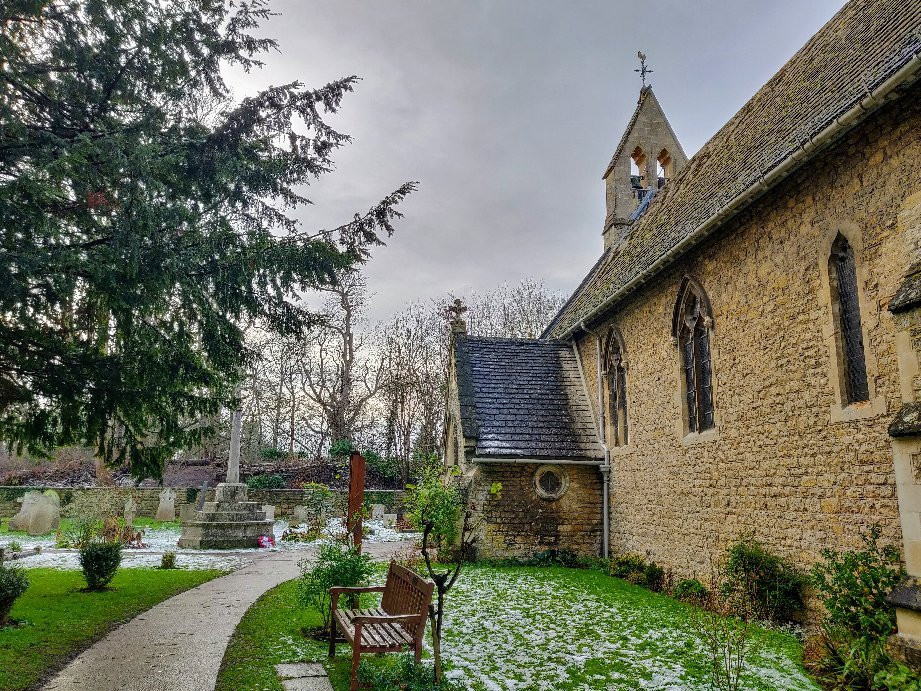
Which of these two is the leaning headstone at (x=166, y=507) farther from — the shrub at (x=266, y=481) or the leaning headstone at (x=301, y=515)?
the leaning headstone at (x=301, y=515)

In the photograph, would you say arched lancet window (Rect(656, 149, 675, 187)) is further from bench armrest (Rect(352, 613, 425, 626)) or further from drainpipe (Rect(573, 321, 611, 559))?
→ bench armrest (Rect(352, 613, 425, 626))

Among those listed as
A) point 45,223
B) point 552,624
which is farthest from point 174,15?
point 552,624

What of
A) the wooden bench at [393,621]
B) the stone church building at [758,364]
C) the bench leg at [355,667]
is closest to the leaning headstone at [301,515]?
the stone church building at [758,364]

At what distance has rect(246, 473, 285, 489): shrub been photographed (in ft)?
92.6

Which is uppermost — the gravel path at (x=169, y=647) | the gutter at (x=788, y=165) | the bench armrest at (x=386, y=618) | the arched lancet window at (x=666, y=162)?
the arched lancet window at (x=666, y=162)

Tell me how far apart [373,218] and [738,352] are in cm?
599

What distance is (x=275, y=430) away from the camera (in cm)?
3781

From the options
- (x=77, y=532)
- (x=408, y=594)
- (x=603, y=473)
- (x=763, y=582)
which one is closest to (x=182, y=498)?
(x=77, y=532)

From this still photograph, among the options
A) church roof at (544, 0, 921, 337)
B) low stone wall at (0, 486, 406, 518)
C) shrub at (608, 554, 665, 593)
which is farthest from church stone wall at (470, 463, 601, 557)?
low stone wall at (0, 486, 406, 518)

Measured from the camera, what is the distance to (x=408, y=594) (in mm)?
6609

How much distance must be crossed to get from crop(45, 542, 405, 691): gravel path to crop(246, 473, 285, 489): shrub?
17776mm

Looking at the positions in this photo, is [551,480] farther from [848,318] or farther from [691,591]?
[848,318]

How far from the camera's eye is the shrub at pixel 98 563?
33.9 feet

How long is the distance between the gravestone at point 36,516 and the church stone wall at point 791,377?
18.8m
